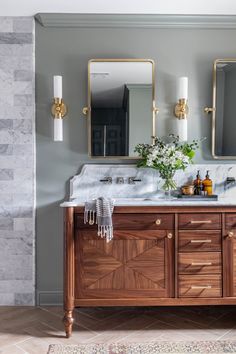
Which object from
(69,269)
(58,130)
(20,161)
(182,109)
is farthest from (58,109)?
(69,269)

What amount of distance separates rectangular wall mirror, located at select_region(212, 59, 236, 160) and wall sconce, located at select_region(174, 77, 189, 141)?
26 cm

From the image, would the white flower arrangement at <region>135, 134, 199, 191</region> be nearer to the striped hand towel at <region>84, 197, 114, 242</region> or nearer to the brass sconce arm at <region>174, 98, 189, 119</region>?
the brass sconce arm at <region>174, 98, 189, 119</region>

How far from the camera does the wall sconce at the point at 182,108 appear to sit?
284 centimetres

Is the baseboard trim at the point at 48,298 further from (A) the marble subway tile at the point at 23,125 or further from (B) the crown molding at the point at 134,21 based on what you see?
(B) the crown molding at the point at 134,21

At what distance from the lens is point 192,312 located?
2770mm

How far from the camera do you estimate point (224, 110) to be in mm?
2939

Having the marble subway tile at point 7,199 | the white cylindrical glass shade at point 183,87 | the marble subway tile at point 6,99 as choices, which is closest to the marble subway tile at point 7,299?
the marble subway tile at point 7,199

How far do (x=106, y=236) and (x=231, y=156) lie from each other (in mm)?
1347

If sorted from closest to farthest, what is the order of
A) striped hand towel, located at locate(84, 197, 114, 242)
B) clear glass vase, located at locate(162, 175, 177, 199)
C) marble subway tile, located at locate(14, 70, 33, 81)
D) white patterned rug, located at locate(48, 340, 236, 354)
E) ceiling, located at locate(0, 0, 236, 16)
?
1. white patterned rug, located at locate(48, 340, 236, 354)
2. striped hand towel, located at locate(84, 197, 114, 242)
3. ceiling, located at locate(0, 0, 236, 16)
4. clear glass vase, located at locate(162, 175, 177, 199)
5. marble subway tile, located at locate(14, 70, 33, 81)

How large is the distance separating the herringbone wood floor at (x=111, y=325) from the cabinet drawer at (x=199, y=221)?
0.76m

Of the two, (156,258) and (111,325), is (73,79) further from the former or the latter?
(111,325)

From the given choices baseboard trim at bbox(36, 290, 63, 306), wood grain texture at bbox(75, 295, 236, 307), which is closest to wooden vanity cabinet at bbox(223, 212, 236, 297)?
wood grain texture at bbox(75, 295, 236, 307)

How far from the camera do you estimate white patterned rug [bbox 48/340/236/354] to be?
216 cm

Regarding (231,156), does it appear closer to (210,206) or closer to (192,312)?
(210,206)
